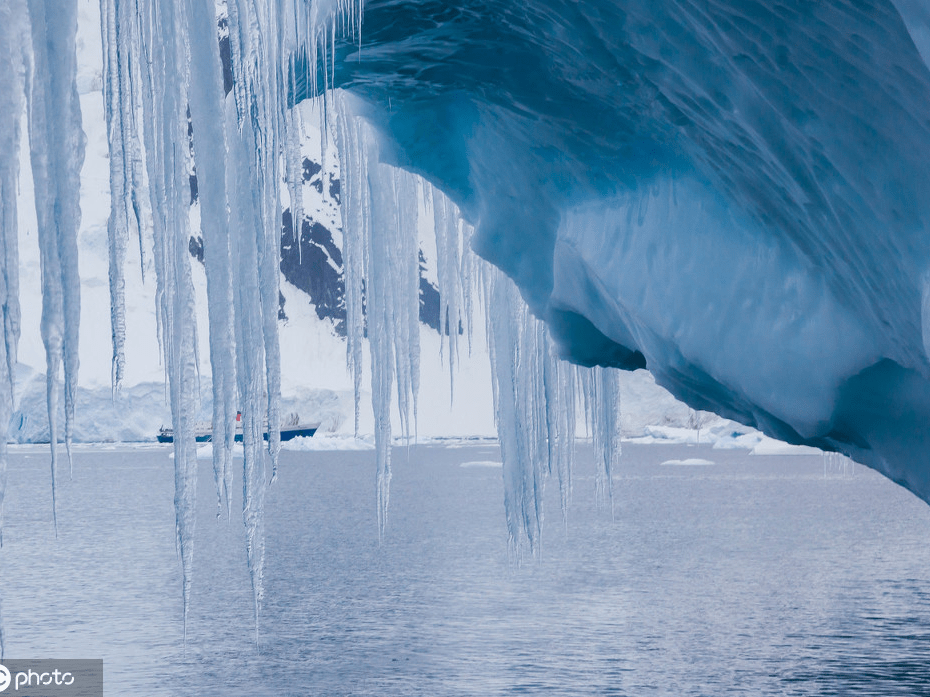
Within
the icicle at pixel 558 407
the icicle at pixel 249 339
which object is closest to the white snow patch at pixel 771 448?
the icicle at pixel 558 407

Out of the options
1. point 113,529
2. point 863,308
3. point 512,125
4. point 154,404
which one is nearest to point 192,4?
point 512,125

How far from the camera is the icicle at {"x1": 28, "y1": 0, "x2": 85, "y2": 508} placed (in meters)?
2.79

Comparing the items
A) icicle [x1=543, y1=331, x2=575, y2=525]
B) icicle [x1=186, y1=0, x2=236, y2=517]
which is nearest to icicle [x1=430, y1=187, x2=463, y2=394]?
icicle [x1=543, y1=331, x2=575, y2=525]

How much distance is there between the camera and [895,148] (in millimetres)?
2680

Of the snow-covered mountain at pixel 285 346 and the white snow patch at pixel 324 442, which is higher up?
the snow-covered mountain at pixel 285 346

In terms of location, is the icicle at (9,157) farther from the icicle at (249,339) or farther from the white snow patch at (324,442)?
the white snow patch at (324,442)

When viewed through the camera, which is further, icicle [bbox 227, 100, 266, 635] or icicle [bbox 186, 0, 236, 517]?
icicle [bbox 227, 100, 266, 635]

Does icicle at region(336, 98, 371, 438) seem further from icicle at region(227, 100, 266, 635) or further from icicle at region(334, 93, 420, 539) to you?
Answer: icicle at region(227, 100, 266, 635)

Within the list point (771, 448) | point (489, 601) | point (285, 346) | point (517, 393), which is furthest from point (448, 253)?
point (285, 346)

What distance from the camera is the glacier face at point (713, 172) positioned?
2746 millimetres

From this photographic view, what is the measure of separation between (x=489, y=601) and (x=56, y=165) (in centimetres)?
1552

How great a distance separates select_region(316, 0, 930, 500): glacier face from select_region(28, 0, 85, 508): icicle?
148 cm

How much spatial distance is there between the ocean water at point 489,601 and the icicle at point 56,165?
4184 millimetres

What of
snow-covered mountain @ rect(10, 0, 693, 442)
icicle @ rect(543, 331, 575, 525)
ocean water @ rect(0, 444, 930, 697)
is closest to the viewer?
icicle @ rect(543, 331, 575, 525)
